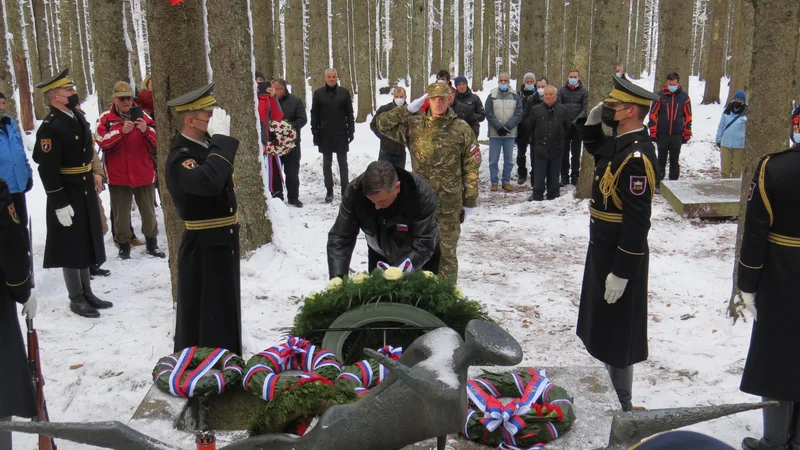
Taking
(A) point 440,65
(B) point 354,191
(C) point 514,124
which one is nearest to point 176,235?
(B) point 354,191

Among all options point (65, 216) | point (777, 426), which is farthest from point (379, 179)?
point (65, 216)

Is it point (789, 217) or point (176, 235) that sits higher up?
point (789, 217)

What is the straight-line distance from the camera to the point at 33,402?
396cm

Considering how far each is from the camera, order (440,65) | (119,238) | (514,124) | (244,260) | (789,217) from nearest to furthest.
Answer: (789,217) → (244,260) → (119,238) → (514,124) → (440,65)

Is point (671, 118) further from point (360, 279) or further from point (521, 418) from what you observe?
point (521, 418)

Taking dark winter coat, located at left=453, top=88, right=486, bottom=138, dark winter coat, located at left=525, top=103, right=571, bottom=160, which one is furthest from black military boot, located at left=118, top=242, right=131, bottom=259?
dark winter coat, located at left=525, top=103, right=571, bottom=160

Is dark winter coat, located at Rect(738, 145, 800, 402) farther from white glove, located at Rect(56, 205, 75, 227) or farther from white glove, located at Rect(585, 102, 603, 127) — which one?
white glove, located at Rect(56, 205, 75, 227)

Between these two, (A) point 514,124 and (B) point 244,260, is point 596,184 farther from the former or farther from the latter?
(A) point 514,124

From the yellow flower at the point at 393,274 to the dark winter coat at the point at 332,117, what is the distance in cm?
839

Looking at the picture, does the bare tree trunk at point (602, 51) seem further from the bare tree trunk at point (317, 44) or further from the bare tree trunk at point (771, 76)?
the bare tree trunk at point (317, 44)

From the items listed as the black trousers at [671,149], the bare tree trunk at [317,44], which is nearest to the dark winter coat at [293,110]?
the black trousers at [671,149]

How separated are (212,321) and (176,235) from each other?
1.25m

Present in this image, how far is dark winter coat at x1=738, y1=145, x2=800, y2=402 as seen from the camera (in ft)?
12.8

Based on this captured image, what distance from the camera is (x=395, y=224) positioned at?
4730 mm
